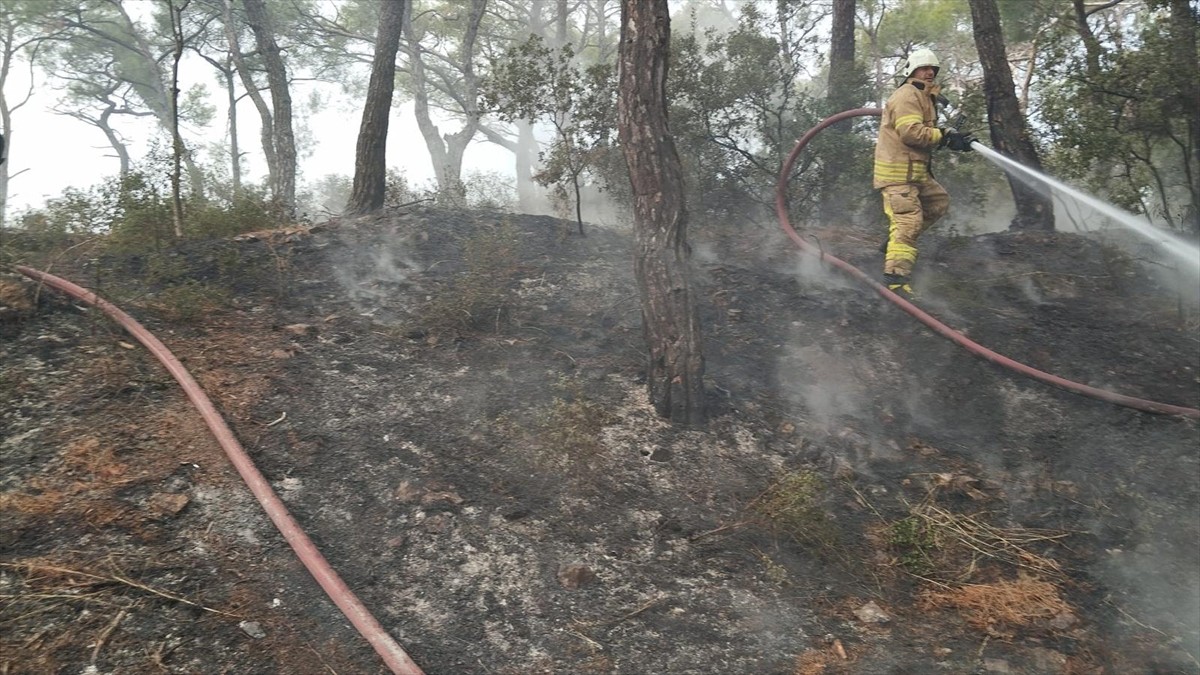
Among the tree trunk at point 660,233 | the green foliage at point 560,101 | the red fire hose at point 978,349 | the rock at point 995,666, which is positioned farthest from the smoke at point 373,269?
the rock at point 995,666

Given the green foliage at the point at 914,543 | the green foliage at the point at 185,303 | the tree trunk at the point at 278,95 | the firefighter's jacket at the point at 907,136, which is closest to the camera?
the green foliage at the point at 914,543

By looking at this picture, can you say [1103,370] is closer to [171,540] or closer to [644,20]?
[644,20]

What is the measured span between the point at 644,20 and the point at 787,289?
256cm

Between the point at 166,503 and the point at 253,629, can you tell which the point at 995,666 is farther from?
the point at 166,503

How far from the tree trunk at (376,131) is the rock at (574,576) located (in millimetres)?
4658

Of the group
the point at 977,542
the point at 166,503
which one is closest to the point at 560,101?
the point at 166,503

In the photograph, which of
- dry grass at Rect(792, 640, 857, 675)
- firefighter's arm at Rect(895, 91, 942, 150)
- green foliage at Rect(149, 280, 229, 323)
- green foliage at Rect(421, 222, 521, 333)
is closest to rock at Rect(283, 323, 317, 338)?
green foliage at Rect(149, 280, 229, 323)

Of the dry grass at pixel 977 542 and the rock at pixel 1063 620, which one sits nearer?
the rock at pixel 1063 620

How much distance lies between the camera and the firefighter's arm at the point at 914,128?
510 centimetres

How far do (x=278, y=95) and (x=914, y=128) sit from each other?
7072 millimetres

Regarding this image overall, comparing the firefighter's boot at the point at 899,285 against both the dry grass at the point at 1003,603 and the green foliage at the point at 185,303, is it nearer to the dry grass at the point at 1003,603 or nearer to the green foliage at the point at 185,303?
the dry grass at the point at 1003,603

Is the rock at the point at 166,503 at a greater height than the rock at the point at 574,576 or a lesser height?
greater

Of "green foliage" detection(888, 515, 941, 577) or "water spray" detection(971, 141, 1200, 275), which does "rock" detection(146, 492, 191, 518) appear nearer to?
"green foliage" detection(888, 515, 941, 577)

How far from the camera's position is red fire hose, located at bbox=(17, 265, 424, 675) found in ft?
8.55
